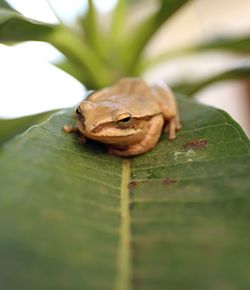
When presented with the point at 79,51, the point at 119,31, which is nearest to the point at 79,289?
the point at 79,51

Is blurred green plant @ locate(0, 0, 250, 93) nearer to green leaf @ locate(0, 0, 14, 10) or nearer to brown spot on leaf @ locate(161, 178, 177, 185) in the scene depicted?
green leaf @ locate(0, 0, 14, 10)

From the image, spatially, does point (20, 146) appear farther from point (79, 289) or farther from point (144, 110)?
point (144, 110)

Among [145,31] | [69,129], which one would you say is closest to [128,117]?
[69,129]

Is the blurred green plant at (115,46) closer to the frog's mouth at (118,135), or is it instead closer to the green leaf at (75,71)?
the green leaf at (75,71)

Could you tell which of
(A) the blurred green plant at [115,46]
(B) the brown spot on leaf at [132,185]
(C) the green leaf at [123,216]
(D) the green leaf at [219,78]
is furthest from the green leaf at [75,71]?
(B) the brown spot on leaf at [132,185]

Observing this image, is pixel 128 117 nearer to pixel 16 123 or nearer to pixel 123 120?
pixel 123 120

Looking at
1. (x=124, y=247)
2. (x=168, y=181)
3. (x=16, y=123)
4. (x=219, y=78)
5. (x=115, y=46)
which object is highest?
(x=115, y=46)
